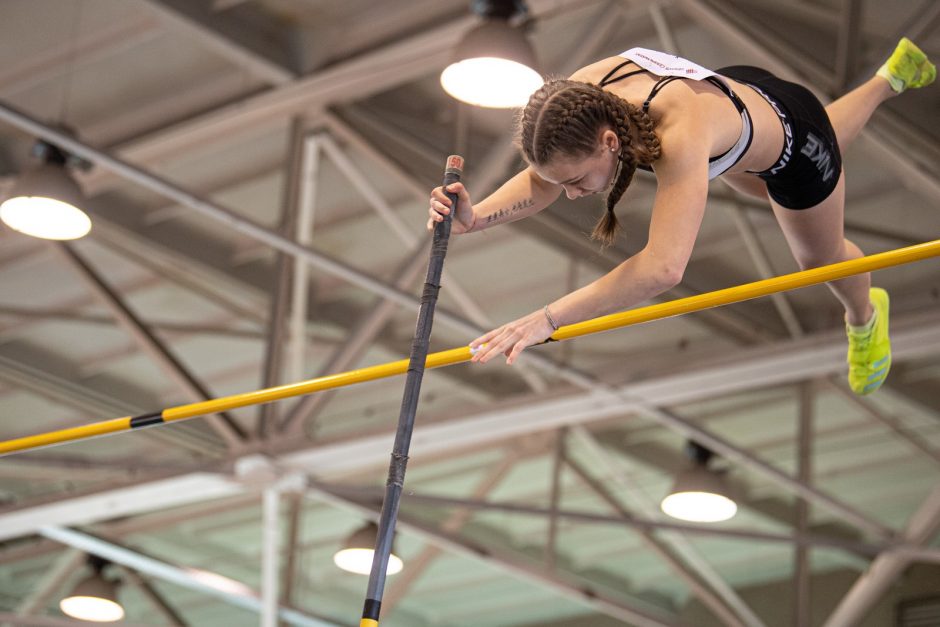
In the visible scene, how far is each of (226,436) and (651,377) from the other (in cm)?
247

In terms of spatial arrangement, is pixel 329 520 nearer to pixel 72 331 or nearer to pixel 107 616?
pixel 107 616

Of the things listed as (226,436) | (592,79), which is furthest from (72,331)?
(592,79)

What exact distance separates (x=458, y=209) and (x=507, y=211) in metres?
0.17

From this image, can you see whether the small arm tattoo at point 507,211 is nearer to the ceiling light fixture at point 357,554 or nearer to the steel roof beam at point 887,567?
the steel roof beam at point 887,567

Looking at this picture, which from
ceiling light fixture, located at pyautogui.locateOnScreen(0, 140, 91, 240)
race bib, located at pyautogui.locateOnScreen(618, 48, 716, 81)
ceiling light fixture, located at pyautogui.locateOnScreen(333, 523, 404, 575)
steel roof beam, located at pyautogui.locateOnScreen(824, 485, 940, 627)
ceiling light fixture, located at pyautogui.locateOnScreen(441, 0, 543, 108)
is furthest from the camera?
ceiling light fixture, located at pyautogui.locateOnScreen(333, 523, 404, 575)

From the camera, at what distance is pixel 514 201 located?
14.5 ft

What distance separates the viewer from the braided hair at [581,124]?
3855 mm

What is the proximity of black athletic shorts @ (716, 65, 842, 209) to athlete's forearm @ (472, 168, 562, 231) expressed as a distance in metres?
0.64

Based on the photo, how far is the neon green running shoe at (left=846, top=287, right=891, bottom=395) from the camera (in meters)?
5.00

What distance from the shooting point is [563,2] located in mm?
7117

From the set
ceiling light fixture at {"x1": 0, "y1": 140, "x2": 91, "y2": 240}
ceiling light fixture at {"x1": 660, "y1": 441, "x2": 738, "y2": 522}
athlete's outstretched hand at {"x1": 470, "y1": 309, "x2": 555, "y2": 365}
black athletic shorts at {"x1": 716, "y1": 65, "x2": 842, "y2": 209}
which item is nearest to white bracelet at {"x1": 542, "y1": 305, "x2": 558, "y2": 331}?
athlete's outstretched hand at {"x1": 470, "y1": 309, "x2": 555, "y2": 365}

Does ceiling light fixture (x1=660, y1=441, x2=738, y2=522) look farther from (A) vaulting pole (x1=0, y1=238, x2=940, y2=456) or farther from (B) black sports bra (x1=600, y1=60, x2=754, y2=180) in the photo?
(B) black sports bra (x1=600, y1=60, x2=754, y2=180)

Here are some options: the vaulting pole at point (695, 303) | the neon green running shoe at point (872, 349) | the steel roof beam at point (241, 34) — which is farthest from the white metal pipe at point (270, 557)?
the neon green running shoe at point (872, 349)

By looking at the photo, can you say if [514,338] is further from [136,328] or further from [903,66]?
[136,328]
